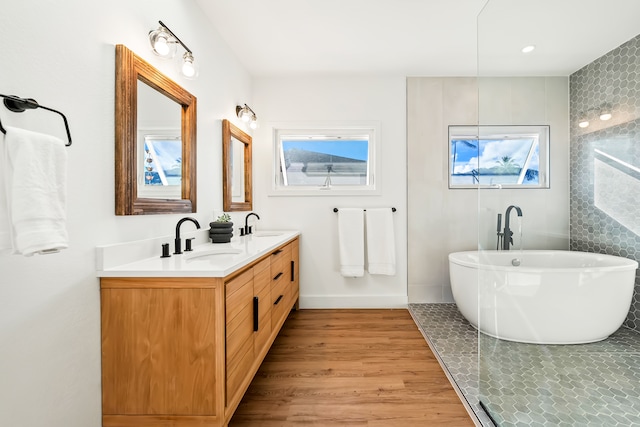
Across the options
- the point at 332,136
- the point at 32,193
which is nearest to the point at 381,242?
the point at 332,136

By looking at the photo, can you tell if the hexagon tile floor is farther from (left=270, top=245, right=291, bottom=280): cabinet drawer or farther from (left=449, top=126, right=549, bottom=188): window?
(left=270, top=245, right=291, bottom=280): cabinet drawer

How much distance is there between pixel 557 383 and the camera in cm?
136

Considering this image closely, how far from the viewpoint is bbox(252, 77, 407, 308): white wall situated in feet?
10.6

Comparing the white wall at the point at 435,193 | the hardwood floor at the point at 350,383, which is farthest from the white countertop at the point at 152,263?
the white wall at the point at 435,193

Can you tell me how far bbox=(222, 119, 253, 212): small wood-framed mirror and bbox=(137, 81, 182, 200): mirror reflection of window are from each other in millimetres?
641

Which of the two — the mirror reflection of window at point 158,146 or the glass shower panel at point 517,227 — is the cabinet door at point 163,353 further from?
the glass shower panel at point 517,227

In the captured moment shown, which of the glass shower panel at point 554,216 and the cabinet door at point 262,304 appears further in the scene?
the cabinet door at point 262,304

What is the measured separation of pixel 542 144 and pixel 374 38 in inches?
64.6

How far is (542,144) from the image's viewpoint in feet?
4.65

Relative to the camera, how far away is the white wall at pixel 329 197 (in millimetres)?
3221

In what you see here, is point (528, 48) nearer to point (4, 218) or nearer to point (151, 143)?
point (151, 143)

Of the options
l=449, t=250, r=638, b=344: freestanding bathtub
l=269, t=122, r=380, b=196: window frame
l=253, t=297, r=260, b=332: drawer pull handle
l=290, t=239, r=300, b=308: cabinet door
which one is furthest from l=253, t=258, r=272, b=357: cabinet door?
l=269, t=122, r=380, b=196: window frame

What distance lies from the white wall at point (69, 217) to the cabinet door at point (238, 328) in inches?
19.2

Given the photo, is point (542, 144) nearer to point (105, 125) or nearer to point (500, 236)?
point (500, 236)
